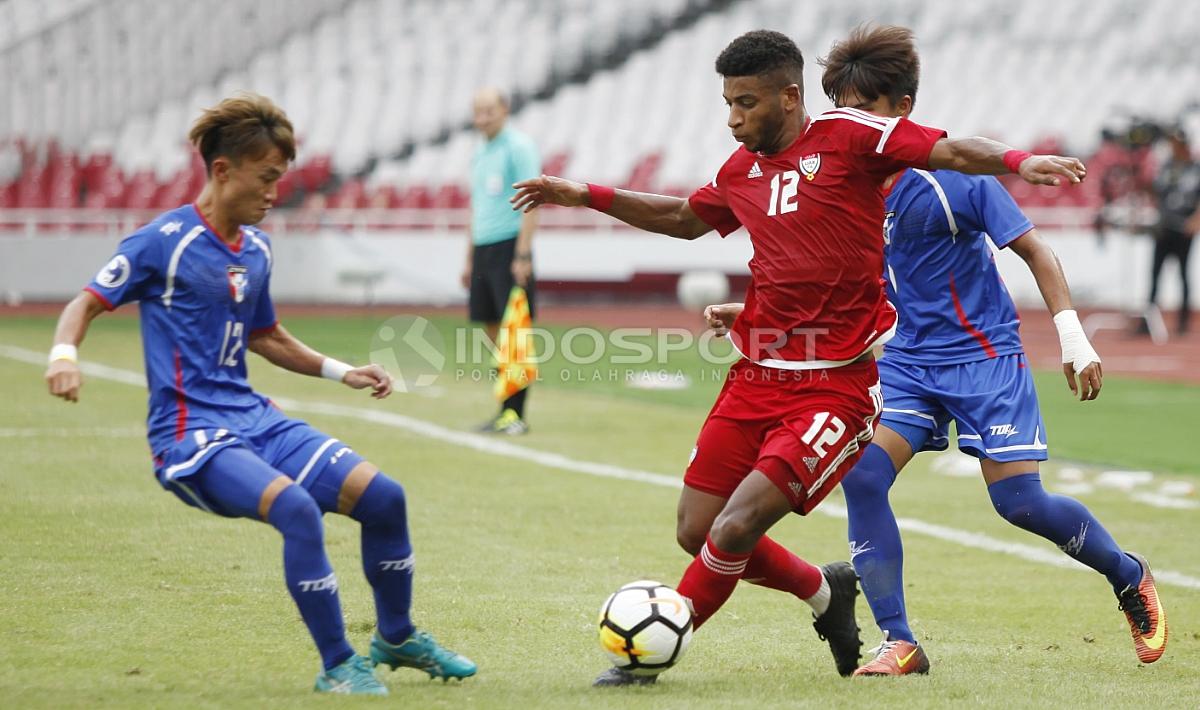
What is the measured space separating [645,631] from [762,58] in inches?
74.2

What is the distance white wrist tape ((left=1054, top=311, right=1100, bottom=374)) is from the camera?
17.3 ft

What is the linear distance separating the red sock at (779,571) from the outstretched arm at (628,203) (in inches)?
45.8

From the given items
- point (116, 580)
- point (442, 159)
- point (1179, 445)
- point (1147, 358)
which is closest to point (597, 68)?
point (442, 159)

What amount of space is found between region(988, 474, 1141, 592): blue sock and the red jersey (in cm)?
89

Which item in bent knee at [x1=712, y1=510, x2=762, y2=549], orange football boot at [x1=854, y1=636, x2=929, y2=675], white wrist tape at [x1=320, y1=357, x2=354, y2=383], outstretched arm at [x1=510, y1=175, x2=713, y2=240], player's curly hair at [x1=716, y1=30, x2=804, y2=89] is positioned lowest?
orange football boot at [x1=854, y1=636, x2=929, y2=675]

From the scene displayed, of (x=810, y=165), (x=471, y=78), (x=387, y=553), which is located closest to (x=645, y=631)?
(x=387, y=553)

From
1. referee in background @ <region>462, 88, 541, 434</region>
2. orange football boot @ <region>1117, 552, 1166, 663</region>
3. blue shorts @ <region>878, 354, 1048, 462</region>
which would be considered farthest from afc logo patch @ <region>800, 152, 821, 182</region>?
referee in background @ <region>462, 88, 541, 434</region>

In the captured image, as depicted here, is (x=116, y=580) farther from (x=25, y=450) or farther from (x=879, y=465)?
(x=25, y=450)

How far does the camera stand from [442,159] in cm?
3108

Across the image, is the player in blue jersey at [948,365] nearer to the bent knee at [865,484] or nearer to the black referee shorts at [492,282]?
the bent knee at [865,484]

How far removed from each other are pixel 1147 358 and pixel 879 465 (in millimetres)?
14191

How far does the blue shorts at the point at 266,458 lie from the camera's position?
4.73 meters

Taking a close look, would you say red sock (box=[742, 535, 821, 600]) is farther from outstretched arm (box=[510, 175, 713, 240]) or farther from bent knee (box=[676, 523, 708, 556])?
outstretched arm (box=[510, 175, 713, 240])
